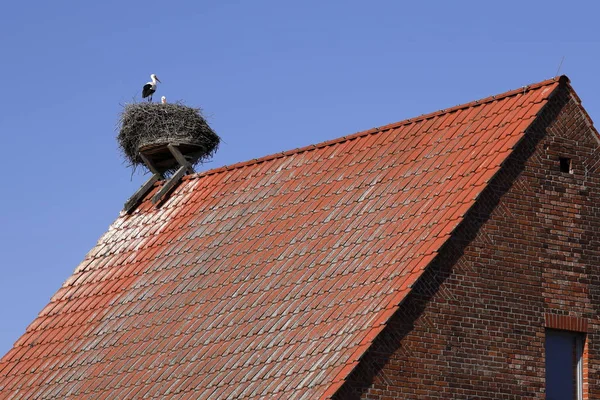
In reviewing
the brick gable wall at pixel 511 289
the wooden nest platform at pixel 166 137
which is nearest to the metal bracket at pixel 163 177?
the wooden nest platform at pixel 166 137

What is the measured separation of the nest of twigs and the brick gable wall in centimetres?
1201

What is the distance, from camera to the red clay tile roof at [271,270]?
24.8 metres

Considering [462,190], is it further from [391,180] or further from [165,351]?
[165,351]

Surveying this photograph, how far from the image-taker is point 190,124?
36.2m

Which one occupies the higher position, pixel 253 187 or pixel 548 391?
pixel 253 187

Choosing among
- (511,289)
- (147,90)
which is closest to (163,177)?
(147,90)

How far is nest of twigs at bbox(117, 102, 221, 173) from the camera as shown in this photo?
36.1 m

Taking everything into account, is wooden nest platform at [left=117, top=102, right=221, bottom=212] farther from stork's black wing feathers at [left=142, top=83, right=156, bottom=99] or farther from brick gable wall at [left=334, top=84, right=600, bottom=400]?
brick gable wall at [left=334, top=84, right=600, bottom=400]

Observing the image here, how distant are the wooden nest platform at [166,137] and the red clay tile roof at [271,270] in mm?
2686

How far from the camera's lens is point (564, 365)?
25.0 metres

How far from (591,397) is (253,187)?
331 inches

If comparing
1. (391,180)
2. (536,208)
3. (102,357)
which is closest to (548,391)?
(536,208)

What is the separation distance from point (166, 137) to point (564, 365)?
13.6 m

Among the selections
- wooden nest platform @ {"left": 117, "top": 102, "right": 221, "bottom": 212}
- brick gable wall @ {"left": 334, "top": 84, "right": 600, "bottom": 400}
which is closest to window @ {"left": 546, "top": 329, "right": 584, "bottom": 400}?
brick gable wall @ {"left": 334, "top": 84, "right": 600, "bottom": 400}
